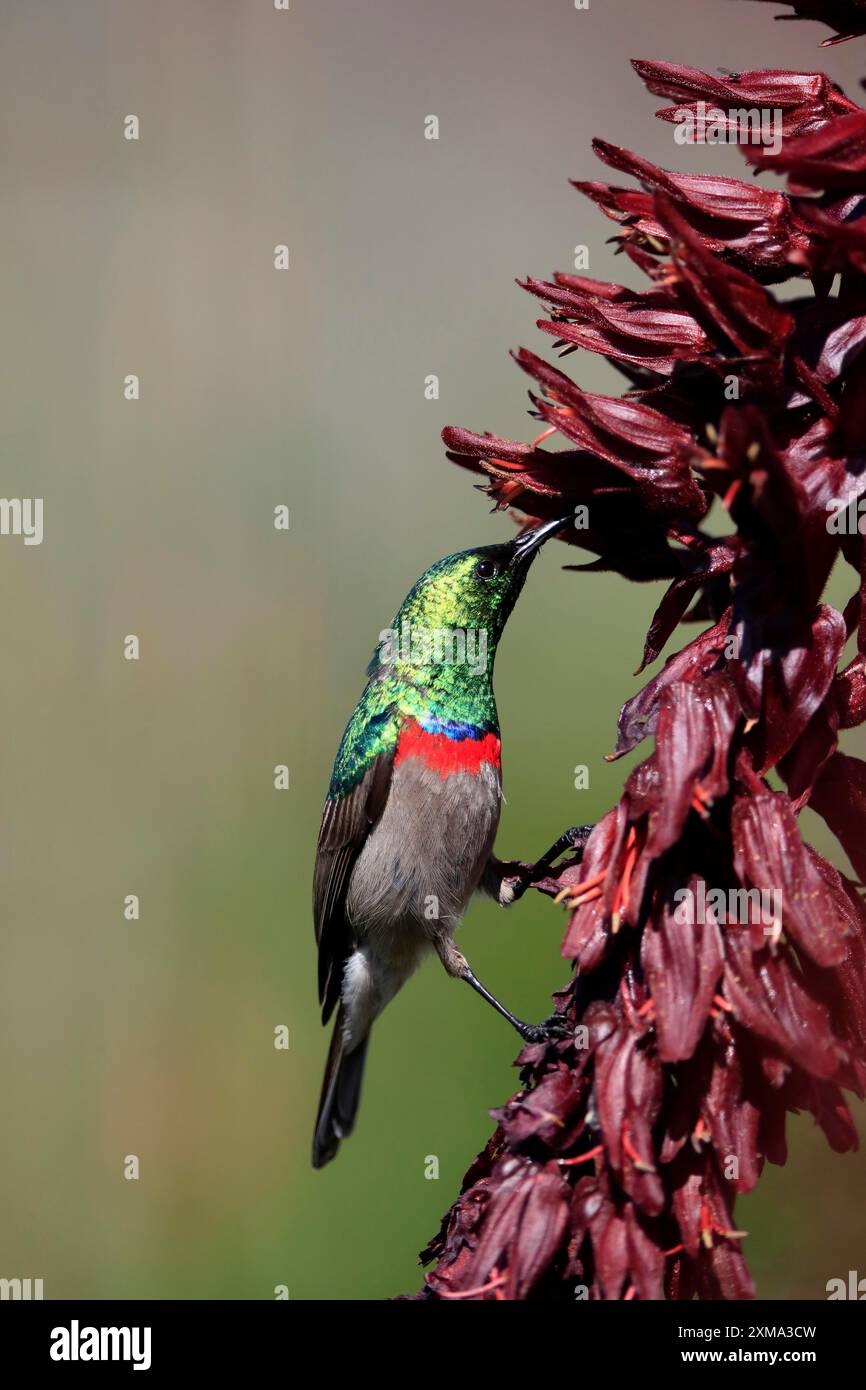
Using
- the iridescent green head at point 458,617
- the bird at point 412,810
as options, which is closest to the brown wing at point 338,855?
→ the bird at point 412,810

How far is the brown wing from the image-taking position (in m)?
3.60

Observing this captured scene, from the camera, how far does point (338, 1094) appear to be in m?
3.76

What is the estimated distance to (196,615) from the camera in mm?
4383

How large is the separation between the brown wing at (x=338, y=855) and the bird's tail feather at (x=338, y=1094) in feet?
0.53

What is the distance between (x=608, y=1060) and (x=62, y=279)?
4.00 meters

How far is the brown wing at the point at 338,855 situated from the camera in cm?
360
